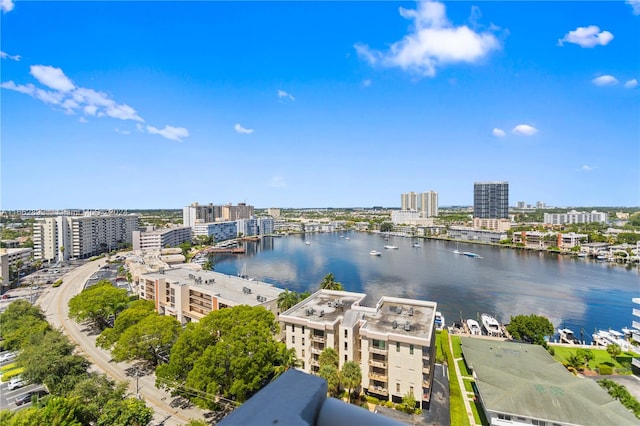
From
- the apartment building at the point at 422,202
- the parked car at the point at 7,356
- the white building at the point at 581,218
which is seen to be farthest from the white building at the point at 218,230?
the white building at the point at 581,218

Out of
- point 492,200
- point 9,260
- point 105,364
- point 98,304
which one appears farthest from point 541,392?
point 492,200

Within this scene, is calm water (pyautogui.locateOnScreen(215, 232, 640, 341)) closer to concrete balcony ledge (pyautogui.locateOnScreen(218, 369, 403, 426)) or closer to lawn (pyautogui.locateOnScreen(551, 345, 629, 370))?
lawn (pyautogui.locateOnScreen(551, 345, 629, 370))

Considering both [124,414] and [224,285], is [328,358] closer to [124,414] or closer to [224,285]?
[124,414]

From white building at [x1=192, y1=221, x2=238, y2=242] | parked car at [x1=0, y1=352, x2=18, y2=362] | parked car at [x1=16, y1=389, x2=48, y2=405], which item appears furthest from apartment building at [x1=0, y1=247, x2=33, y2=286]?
white building at [x1=192, y1=221, x2=238, y2=242]

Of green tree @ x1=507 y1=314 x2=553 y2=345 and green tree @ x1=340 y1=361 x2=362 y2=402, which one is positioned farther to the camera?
green tree @ x1=507 y1=314 x2=553 y2=345

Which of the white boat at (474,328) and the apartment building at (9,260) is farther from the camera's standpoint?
the apartment building at (9,260)

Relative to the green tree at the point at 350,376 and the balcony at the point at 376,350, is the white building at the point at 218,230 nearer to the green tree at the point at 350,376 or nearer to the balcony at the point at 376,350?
the balcony at the point at 376,350
